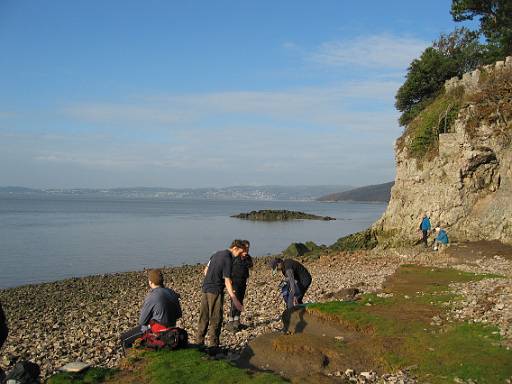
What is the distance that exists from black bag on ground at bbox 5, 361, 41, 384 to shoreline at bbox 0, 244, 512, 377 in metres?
2.84

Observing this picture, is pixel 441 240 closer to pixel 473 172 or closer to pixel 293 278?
pixel 473 172

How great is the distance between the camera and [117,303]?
77.9 feet

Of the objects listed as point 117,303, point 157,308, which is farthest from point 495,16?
point 157,308

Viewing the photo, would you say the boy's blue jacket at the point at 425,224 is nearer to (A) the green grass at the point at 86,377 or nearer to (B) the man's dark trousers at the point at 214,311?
(B) the man's dark trousers at the point at 214,311

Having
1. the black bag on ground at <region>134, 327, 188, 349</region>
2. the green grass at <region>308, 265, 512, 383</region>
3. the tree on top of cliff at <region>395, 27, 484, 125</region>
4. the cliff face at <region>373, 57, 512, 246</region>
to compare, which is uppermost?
the tree on top of cliff at <region>395, 27, 484, 125</region>

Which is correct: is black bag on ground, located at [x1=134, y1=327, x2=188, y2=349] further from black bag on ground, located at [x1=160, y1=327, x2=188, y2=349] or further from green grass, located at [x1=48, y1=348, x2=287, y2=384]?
green grass, located at [x1=48, y1=348, x2=287, y2=384]

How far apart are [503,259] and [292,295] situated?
50.3ft

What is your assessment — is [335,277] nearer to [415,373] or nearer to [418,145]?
[418,145]

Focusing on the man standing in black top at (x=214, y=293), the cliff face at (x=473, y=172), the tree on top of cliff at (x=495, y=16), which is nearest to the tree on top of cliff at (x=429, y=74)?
the tree on top of cliff at (x=495, y=16)

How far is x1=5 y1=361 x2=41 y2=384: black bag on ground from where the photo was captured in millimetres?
8289

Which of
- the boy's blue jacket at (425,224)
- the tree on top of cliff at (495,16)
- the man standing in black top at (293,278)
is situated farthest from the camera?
the tree on top of cliff at (495,16)

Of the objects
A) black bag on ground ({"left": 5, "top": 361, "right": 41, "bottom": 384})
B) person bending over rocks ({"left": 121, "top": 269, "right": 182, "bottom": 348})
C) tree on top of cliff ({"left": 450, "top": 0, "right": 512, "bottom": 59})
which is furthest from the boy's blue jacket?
black bag on ground ({"left": 5, "top": 361, "right": 41, "bottom": 384})

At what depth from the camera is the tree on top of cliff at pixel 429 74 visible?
39.4 m

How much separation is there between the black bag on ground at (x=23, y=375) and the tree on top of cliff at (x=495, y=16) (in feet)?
131
